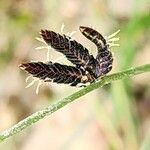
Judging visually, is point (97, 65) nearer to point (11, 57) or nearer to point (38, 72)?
point (38, 72)

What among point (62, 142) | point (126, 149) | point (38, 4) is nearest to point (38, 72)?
point (126, 149)

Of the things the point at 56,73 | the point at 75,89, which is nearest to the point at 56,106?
the point at 56,73

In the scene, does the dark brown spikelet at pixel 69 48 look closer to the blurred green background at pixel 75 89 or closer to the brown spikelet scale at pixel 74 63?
the brown spikelet scale at pixel 74 63

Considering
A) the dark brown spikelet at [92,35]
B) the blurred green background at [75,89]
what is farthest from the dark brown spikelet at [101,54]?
the blurred green background at [75,89]

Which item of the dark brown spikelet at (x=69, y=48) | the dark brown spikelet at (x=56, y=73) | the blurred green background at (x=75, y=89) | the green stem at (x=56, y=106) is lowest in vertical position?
the green stem at (x=56, y=106)

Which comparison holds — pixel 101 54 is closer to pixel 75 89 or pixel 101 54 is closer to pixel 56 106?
pixel 56 106

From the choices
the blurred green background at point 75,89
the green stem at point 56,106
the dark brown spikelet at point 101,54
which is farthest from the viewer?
the blurred green background at point 75,89
